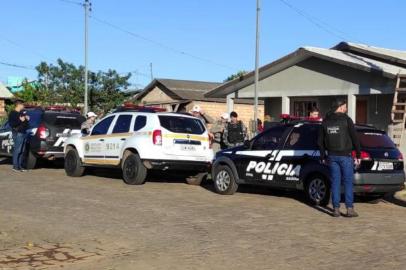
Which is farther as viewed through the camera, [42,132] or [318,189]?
[42,132]

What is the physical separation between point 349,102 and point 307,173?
29.7ft

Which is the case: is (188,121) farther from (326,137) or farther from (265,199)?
(326,137)

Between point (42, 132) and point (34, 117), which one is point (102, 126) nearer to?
point (42, 132)

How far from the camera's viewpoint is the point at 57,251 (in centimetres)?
725

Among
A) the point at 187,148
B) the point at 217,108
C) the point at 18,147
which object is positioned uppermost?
the point at 217,108

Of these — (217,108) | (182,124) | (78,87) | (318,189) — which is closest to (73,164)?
(182,124)

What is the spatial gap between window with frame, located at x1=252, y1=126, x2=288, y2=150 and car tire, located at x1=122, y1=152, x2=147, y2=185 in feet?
9.20

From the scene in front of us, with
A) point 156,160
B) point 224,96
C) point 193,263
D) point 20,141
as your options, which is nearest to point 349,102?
point 224,96

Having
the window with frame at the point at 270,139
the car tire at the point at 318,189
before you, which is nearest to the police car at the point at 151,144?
the window with frame at the point at 270,139

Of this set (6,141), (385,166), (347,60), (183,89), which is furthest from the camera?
(183,89)

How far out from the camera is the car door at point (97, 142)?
15.2m

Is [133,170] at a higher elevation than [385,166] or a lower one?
lower

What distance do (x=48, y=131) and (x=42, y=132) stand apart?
0.53 feet

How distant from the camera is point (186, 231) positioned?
862 cm
